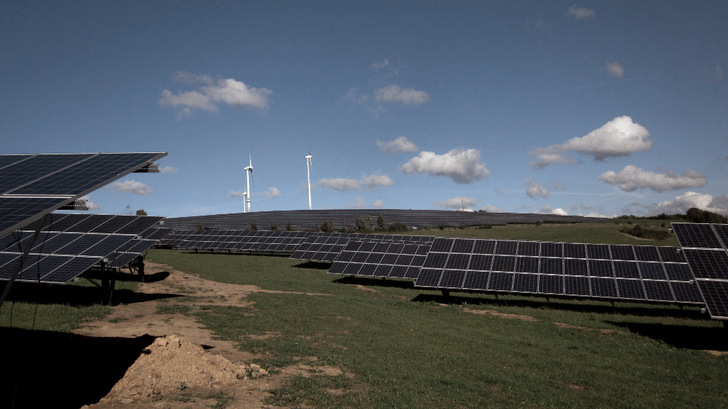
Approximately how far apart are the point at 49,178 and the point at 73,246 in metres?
13.5

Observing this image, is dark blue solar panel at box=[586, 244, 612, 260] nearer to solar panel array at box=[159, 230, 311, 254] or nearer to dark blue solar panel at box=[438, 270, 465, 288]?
dark blue solar panel at box=[438, 270, 465, 288]

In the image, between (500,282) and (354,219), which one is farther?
(354,219)

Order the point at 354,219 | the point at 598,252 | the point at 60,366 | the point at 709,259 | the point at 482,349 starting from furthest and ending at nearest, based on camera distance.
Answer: the point at 354,219, the point at 598,252, the point at 709,259, the point at 482,349, the point at 60,366

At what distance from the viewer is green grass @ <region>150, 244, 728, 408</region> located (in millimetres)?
11219

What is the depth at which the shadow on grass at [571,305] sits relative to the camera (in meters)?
25.1

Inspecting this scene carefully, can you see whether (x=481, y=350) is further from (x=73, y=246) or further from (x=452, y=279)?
(x=73, y=246)

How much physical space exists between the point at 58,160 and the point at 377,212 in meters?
106

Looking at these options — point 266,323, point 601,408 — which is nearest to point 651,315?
point 601,408

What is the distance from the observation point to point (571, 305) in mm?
27016

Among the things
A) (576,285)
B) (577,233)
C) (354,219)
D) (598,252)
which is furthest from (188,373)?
(354,219)

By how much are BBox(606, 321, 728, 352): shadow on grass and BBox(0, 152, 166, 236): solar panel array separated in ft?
68.4

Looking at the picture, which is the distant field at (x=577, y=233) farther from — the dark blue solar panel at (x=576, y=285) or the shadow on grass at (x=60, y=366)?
the shadow on grass at (x=60, y=366)

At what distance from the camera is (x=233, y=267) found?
149 ft

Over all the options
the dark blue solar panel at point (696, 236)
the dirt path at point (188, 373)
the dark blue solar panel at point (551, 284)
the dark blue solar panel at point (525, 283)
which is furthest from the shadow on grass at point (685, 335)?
the dirt path at point (188, 373)
